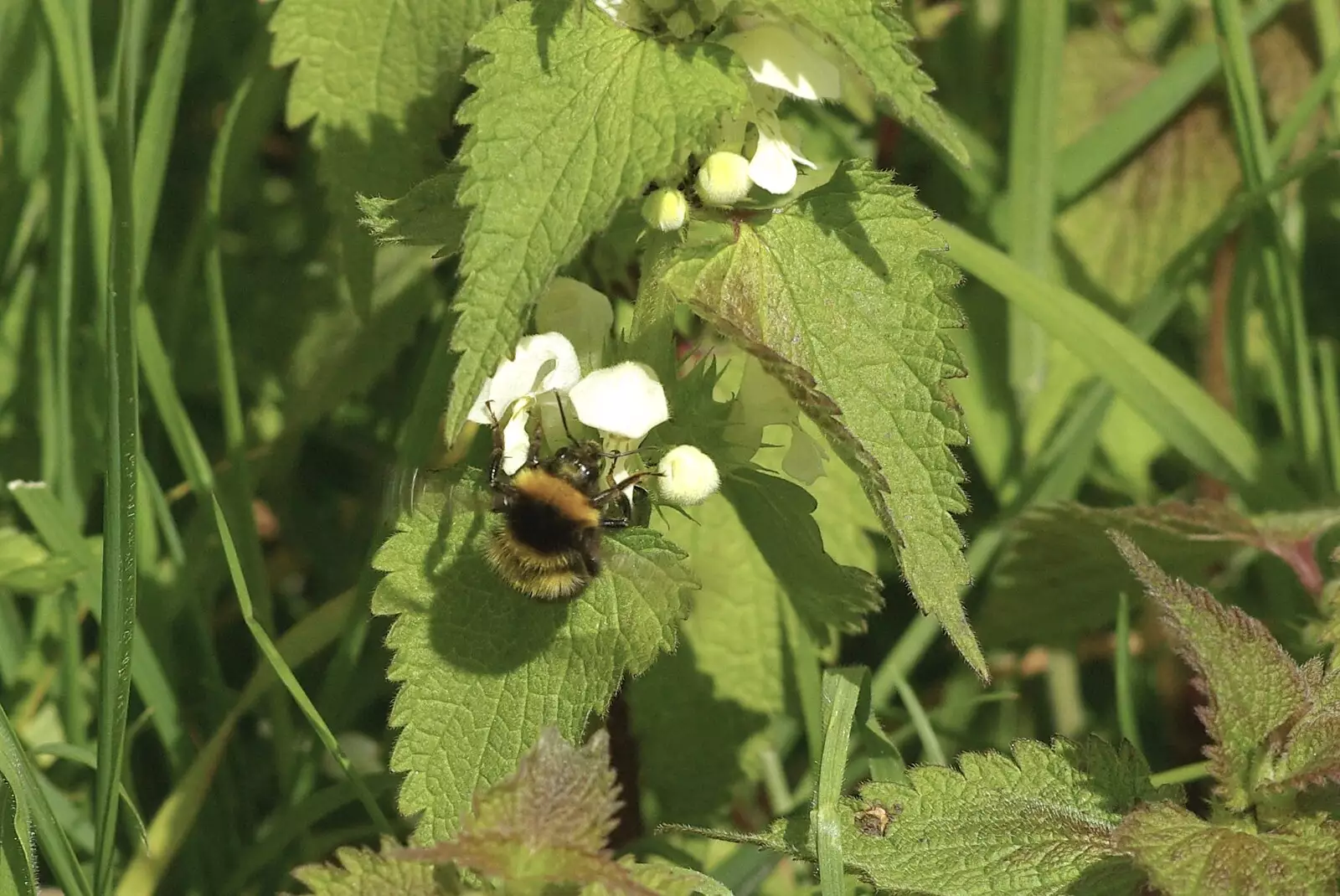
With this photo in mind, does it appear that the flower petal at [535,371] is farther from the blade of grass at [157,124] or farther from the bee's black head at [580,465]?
the blade of grass at [157,124]

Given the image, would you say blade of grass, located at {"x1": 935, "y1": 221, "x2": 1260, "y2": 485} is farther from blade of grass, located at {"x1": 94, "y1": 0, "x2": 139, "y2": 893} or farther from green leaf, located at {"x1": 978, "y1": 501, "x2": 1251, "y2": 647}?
blade of grass, located at {"x1": 94, "y1": 0, "x2": 139, "y2": 893}

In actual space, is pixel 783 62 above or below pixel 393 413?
above

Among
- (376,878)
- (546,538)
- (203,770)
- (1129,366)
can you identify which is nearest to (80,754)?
(203,770)

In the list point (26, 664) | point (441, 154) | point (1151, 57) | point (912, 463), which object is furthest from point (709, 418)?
point (1151, 57)

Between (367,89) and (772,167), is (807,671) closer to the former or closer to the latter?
(772,167)

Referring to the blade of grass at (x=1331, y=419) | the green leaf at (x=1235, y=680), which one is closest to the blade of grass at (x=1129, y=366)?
the blade of grass at (x=1331, y=419)

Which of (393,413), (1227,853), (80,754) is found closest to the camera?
(1227,853)

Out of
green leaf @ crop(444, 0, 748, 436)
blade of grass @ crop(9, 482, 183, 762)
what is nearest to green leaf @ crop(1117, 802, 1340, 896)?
green leaf @ crop(444, 0, 748, 436)
